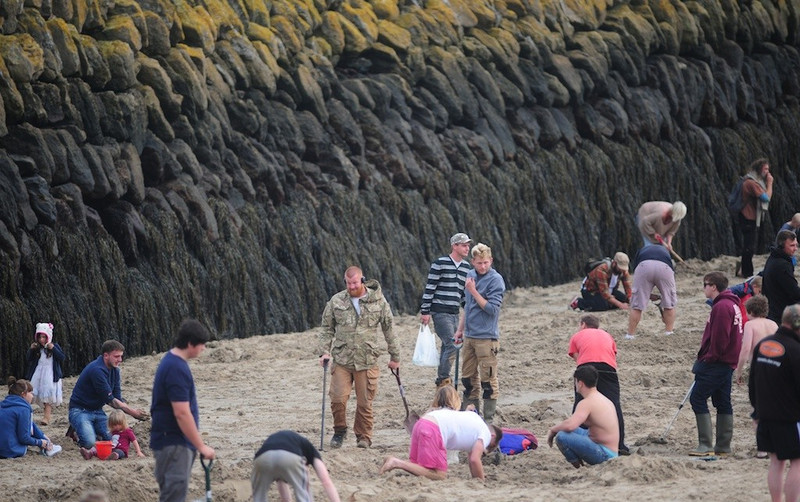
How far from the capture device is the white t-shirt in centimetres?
1068

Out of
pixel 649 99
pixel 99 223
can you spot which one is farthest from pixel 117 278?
pixel 649 99

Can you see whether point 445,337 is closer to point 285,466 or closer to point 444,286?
point 444,286

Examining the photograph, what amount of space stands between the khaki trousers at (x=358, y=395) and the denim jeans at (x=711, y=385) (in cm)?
304

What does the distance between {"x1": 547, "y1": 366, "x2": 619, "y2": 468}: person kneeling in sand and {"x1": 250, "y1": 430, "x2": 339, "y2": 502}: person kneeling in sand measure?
2.87 metres

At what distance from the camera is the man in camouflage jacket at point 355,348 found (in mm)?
12547

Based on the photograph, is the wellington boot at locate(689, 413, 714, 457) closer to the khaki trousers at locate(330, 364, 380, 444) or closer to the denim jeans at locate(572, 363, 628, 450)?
the denim jeans at locate(572, 363, 628, 450)

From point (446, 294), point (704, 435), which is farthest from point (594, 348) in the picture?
point (446, 294)

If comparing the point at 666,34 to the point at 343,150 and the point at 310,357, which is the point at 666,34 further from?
the point at 310,357

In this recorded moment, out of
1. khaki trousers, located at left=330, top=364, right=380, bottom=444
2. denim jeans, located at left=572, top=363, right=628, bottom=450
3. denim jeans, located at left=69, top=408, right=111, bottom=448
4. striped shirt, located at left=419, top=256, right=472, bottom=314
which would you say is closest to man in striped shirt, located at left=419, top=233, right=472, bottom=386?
striped shirt, located at left=419, top=256, right=472, bottom=314

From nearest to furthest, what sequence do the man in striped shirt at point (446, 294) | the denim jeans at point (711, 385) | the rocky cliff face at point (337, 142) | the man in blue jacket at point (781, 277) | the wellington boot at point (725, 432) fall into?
the denim jeans at point (711, 385), the wellington boot at point (725, 432), the man in blue jacket at point (781, 277), the man in striped shirt at point (446, 294), the rocky cliff face at point (337, 142)

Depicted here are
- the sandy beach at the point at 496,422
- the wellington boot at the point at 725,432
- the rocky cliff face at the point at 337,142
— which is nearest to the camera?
the sandy beach at the point at 496,422

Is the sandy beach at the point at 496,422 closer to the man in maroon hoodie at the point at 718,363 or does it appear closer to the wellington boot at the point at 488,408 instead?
the man in maroon hoodie at the point at 718,363

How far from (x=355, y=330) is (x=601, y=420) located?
2666mm

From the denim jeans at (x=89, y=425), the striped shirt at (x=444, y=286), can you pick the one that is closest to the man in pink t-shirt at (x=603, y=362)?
the striped shirt at (x=444, y=286)
